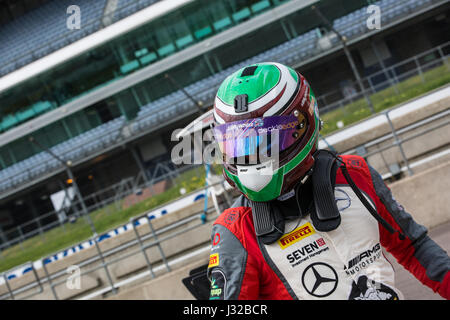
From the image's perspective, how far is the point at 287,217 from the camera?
1.83 m

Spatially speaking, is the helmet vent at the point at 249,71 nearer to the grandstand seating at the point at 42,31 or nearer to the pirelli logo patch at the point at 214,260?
the pirelli logo patch at the point at 214,260

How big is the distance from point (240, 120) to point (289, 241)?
0.45 metres

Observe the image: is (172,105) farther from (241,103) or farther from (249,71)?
(241,103)

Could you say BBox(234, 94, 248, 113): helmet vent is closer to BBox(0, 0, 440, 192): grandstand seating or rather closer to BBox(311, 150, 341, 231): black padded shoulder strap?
BBox(311, 150, 341, 231): black padded shoulder strap

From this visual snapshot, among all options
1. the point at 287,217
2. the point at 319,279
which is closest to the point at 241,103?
the point at 287,217

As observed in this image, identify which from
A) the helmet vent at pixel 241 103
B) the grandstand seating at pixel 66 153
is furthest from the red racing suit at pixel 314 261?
the grandstand seating at pixel 66 153

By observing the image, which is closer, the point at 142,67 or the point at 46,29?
the point at 142,67

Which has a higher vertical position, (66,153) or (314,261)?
(314,261)

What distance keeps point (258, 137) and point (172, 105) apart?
2514cm

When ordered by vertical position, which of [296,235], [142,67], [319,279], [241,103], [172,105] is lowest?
[172,105]

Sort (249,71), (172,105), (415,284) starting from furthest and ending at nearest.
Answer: (172,105) → (415,284) → (249,71)

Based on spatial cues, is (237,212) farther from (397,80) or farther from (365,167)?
(397,80)

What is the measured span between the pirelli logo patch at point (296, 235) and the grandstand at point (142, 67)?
2323 cm

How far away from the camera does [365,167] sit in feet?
6.48
